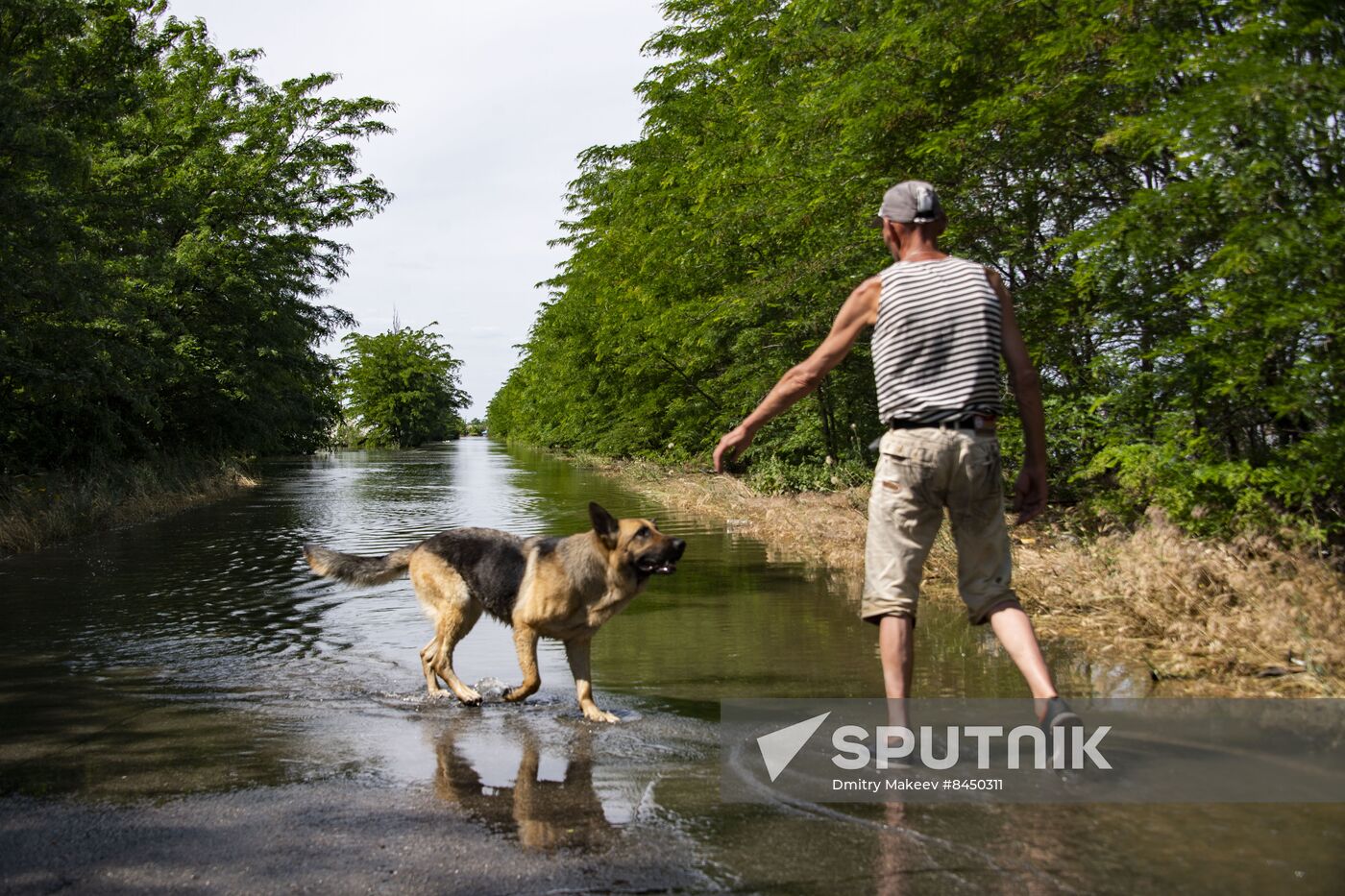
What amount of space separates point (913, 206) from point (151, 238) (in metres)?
22.1

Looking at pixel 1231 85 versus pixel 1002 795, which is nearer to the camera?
pixel 1002 795

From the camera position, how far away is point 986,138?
435 inches

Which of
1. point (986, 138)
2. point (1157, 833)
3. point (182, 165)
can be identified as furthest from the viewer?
point (182, 165)

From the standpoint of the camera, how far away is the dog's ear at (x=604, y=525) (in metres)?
5.95

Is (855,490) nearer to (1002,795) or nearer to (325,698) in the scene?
(325,698)

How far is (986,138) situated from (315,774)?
9.16 m

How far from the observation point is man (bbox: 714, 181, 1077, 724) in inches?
176

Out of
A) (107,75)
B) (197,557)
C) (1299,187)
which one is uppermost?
(107,75)

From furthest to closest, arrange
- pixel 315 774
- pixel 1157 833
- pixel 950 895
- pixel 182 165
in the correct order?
pixel 182 165, pixel 315 774, pixel 1157 833, pixel 950 895

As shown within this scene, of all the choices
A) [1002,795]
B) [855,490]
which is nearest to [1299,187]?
[1002,795]

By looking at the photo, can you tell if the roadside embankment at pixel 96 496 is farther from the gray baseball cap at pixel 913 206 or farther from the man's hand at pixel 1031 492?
the man's hand at pixel 1031 492

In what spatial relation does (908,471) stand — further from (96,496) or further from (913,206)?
(96,496)

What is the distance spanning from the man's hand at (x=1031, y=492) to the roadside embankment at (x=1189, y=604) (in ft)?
6.54

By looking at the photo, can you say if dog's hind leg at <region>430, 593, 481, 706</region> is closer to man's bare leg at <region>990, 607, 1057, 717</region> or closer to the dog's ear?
the dog's ear
